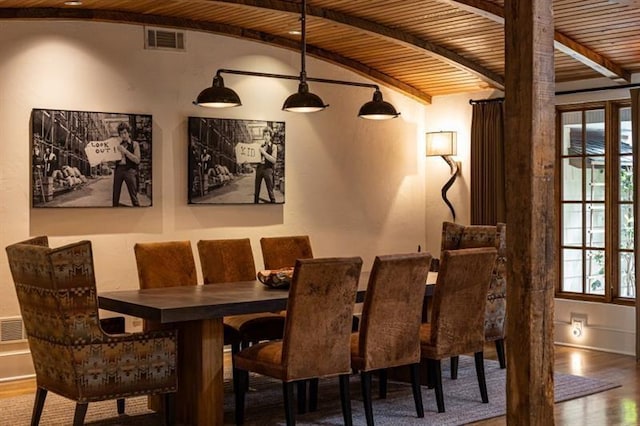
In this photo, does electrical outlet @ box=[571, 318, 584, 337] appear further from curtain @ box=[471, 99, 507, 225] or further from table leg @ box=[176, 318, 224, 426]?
table leg @ box=[176, 318, 224, 426]

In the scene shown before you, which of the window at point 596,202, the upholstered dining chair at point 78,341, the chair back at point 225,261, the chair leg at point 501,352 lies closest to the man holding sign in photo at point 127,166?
the chair back at point 225,261

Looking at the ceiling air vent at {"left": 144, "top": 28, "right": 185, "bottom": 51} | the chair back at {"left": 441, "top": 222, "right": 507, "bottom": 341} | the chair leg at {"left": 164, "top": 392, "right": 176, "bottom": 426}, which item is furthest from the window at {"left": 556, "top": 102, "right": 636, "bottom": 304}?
the chair leg at {"left": 164, "top": 392, "right": 176, "bottom": 426}

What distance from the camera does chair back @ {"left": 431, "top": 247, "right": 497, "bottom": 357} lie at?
560 cm

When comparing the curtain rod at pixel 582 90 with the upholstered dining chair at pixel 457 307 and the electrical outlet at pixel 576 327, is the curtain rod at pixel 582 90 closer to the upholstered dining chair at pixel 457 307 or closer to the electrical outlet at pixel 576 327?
the electrical outlet at pixel 576 327

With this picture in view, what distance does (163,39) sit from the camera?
25.1ft

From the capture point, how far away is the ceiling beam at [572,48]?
646 cm

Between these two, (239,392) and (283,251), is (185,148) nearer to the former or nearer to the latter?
(283,251)

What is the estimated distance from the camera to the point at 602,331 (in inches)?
317

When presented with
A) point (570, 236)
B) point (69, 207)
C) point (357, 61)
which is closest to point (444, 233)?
point (570, 236)

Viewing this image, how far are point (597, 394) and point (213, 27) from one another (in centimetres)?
439

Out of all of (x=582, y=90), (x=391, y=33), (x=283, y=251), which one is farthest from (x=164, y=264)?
(x=582, y=90)

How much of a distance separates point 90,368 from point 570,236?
511 cm

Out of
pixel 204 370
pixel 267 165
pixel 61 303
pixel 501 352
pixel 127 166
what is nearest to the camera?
pixel 61 303

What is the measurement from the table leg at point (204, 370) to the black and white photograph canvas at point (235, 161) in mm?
2702
